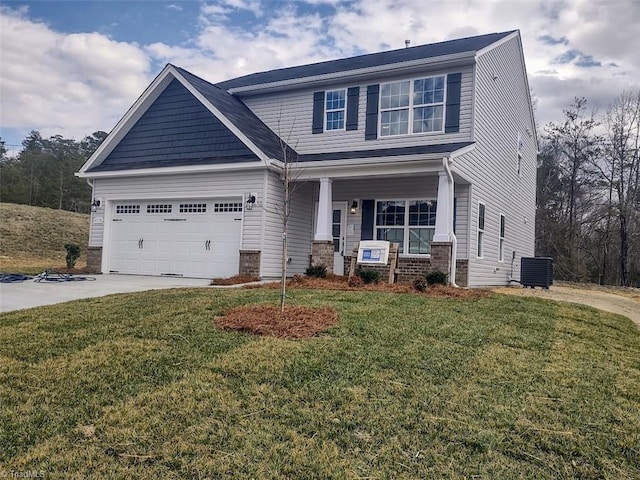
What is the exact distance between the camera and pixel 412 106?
1222 cm

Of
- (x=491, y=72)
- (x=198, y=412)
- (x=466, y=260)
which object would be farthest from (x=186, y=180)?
(x=198, y=412)

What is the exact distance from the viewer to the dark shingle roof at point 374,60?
491 inches

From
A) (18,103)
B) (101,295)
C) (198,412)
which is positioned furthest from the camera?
(18,103)

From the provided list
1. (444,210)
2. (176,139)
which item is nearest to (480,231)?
(444,210)

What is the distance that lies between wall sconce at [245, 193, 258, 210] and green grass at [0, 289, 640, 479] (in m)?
6.04

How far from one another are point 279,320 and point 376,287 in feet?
13.8

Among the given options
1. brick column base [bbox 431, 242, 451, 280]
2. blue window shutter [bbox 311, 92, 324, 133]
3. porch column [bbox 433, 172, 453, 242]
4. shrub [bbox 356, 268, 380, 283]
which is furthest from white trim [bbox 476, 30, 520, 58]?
shrub [bbox 356, 268, 380, 283]

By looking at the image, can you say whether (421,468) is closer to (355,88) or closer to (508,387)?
(508,387)

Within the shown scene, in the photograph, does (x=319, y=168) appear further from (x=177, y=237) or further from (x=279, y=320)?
(x=279, y=320)

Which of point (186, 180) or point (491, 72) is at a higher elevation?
point (491, 72)

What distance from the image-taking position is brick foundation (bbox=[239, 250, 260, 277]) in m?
11.4

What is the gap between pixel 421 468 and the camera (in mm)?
2541

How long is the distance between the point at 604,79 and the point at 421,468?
2979 cm

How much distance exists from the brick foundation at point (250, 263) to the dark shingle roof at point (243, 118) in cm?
244
